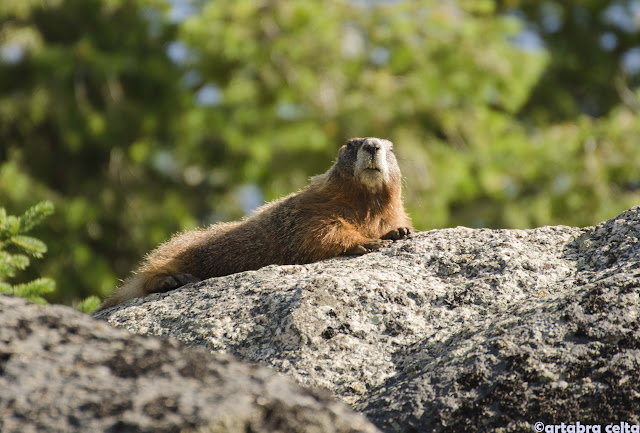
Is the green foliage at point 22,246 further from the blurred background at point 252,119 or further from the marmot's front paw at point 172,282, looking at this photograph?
the blurred background at point 252,119

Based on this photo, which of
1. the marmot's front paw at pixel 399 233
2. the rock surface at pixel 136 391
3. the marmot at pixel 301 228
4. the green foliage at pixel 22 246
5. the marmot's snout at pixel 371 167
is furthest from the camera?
the marmot's snout at pixel 371 167

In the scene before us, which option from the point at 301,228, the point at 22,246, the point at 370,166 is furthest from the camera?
the point at 370,166

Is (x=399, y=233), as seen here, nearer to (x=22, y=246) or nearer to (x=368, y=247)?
(x=368, y=247)

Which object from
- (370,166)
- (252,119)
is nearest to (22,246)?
(370,166)

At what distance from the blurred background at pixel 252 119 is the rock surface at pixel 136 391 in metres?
12.1

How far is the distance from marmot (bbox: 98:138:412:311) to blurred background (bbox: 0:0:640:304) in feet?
25.9

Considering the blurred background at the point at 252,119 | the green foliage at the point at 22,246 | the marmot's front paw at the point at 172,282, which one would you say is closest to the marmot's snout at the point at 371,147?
the marmot's front paw at the point at 172,282

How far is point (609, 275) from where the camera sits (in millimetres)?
4344

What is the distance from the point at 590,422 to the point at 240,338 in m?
2.24

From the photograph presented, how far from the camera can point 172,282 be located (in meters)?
6.55

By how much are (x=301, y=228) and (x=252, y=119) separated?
10.7 meters

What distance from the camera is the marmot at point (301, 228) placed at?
6668 millimetres

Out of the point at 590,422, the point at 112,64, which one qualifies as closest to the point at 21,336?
the point at 590,422

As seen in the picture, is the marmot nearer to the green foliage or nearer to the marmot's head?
the marmot's head
